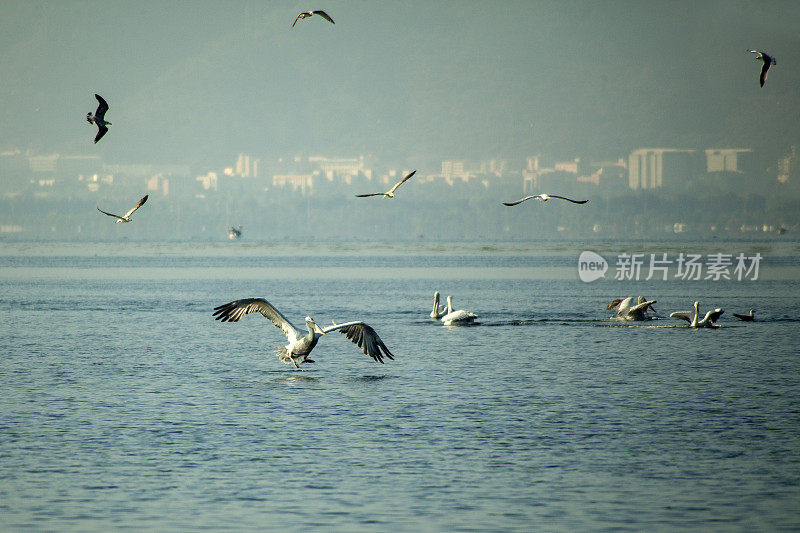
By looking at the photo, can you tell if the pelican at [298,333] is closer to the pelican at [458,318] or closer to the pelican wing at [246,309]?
the pelican wing at [246,309]

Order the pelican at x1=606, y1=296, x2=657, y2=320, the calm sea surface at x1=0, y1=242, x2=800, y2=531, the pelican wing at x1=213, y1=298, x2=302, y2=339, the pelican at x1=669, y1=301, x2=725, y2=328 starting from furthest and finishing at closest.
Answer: the pelican at x1=606, y1=296, x2=657, y2=320
the pelican at x1=669, y1=301, x2=725, y2=328
the pelican wing at x1=213, y1=298, x2=302, y2=339
the calm sea surface at x1=0, y1=242, x2=800, y2=531

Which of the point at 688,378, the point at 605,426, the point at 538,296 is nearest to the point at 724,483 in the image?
the point at 605,426

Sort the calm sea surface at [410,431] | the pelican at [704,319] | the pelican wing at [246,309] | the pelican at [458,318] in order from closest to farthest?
the calm sea surface at [410,431] < the pelican wing at [246,309] < the pelican at [704,319] < the pelican at [458,318]

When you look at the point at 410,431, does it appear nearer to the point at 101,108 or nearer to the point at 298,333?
the point at 298,333

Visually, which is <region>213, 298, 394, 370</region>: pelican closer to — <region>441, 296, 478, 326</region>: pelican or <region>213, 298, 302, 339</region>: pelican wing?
<region>213, 298, 302, 339</region>: pelican wing

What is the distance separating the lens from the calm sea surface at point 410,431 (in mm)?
15062

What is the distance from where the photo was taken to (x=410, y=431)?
800 inches

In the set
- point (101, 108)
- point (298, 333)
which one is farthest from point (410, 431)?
point (101, 108)

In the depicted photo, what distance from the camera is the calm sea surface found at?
1506 centimetres

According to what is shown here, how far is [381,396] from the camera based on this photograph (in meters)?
24.6

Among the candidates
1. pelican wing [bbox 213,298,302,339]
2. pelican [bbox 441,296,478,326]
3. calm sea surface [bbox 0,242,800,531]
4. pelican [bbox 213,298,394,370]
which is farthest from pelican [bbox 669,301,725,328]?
pelican wing [bbox 213,298,302,339]

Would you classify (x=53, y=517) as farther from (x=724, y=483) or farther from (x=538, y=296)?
(x=538, y=296)

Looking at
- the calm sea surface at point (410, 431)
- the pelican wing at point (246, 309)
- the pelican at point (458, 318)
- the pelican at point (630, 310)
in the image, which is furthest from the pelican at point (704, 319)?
the pelican wing at point (246, 309)

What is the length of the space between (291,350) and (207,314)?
27.9m
